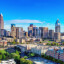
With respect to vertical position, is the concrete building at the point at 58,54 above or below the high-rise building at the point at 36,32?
below

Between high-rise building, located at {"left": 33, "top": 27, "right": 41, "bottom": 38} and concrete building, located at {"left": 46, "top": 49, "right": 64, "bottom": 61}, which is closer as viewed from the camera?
concrete building, located at {"left": 46, "top": 49, "right": 64, "bottom": 61}

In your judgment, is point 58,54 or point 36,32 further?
point 36,32

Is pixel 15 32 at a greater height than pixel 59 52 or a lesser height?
greater

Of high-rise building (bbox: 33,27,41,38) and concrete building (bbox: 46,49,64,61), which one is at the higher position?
high-rise building (bbox: 33,27,41,38)

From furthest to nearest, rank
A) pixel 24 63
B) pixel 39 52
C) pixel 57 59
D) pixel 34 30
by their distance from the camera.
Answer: pixel 34 30, pixel 39 52, pixel 57 59, pixel 24 63

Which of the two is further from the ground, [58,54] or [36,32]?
[36,32]

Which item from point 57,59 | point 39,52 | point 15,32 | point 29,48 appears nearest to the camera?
point 57,59

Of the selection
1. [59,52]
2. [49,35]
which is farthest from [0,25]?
[59,52]

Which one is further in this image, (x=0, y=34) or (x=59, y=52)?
(x=0, y=34)

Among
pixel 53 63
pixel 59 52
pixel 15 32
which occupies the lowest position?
pixel 53 63

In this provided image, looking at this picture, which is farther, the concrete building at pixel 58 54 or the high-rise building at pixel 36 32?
the high-rise building at pixel 36 32

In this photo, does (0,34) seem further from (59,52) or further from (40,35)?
(59,52)
